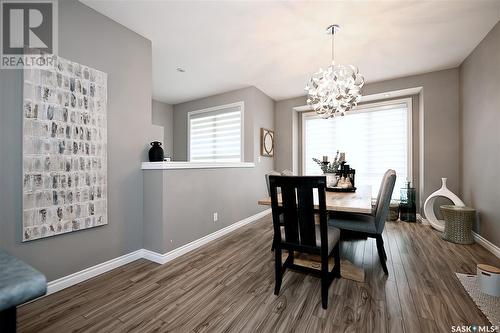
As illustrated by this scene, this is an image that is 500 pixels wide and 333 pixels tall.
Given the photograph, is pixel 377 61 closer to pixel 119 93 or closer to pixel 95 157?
pixel 119 93

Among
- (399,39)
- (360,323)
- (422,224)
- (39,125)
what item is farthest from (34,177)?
(422,224)

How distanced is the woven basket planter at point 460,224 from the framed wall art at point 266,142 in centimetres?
306

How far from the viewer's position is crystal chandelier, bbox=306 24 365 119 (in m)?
2.15

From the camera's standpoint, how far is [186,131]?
17.2ft

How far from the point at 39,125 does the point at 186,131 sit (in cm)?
361

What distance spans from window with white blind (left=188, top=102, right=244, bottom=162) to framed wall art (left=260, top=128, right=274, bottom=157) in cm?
46

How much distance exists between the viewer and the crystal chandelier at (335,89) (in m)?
2.15

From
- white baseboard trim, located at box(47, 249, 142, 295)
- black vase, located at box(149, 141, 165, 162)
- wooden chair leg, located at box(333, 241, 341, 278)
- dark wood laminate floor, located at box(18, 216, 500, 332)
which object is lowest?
dark wood laminate floor, located at box(18, 216, 500, 332)

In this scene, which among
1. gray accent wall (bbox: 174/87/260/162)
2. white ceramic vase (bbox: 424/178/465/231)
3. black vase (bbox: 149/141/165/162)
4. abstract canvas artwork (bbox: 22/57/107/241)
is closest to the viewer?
abstract canvas artwork (bbox: 22/57/107/241)

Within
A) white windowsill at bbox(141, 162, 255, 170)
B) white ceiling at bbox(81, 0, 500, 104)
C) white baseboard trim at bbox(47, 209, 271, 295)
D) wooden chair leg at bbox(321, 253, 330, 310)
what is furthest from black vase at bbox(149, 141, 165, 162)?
wooden chair leg at bbox(321, 253, 330, 310)

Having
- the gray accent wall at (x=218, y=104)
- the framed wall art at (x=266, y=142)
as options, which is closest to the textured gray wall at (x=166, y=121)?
the gray accent wall at (x=218, y=104)

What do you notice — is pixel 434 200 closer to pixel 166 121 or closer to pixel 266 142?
pixel 266 142

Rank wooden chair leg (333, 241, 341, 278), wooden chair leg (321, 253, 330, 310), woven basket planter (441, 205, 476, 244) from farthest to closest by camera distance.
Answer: woven basket planter (441, 205, 476, 244) < wooden chair leg (333, 241, 341, 278) < wooden chair leg (321, 253, 330, 310)

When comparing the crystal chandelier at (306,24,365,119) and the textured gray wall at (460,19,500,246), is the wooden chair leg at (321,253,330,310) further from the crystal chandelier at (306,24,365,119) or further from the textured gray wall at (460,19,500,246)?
the textured gray wall at (460,19,500,246)
